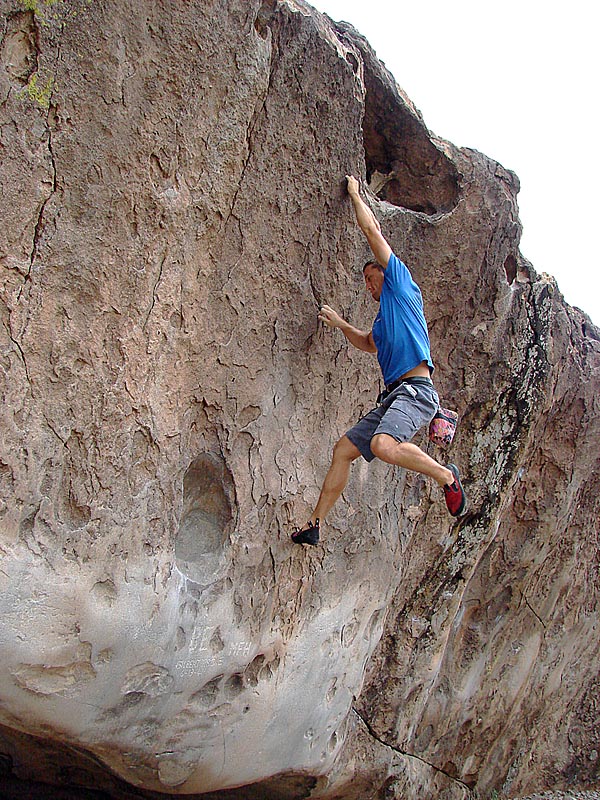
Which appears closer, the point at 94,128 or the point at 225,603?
the point at 94,128

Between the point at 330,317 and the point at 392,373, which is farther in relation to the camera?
the point at 330,317

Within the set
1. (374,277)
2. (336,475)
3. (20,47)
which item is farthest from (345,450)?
(20,47)

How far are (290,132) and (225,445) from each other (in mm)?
1208

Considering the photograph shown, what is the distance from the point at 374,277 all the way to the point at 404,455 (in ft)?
2.62

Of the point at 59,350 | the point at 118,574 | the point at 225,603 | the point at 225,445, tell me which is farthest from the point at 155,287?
the point at 225,603

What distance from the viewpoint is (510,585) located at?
4727mm

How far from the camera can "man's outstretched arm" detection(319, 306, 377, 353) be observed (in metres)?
3.21

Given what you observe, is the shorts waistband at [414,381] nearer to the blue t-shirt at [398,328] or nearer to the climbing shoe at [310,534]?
the blue t-shirt at [398,328]

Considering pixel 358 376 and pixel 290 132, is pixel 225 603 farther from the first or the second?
pixel 290 132

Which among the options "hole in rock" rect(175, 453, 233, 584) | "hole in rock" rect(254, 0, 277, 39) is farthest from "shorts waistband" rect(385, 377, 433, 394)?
"hole in rock" rect(254, 0, 277, 39)

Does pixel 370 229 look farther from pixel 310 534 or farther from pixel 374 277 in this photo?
pixel 310 534

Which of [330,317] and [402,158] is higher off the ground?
[402,158]

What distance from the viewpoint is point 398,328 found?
305cm

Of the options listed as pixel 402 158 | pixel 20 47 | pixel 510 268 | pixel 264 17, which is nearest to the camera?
pixel 20 47
